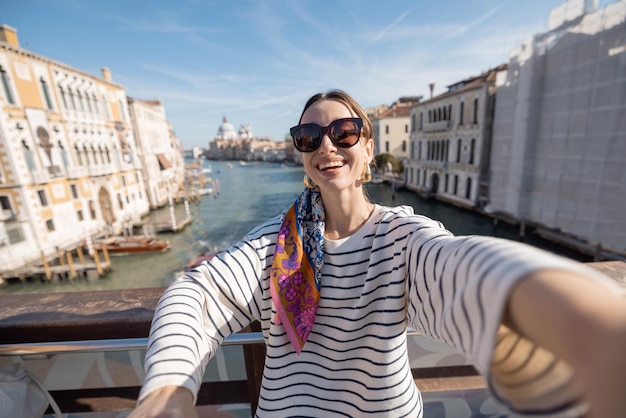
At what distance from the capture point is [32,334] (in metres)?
1.27

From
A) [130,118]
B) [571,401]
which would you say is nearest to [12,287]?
[130,118]

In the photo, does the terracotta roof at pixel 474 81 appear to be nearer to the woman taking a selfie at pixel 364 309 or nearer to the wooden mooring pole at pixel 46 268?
the woman taking a selfie at pixel 364 309

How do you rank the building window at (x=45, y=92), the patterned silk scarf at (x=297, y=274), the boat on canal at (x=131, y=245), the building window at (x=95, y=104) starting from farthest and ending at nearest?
the building window at (x=95, y=104), the boat on canal at (x=131, y=245), the building window at (x=45, y=92), the patterned silk scarf at (x=297, y=274)

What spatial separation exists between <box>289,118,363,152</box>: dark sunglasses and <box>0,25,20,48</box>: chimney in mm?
18562

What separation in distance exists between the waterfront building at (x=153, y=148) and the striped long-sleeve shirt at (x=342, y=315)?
2464 cm

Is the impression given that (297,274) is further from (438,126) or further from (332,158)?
(438,126)

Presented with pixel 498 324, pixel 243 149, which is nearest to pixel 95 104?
pixel 498 324

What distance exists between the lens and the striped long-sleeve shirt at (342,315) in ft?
2.04

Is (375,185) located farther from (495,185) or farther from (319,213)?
(319,213)

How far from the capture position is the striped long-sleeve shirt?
0.62 m

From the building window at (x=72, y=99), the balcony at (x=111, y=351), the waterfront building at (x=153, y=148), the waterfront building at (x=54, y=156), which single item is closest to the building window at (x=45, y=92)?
the waterfront building at (x=54, y=156)

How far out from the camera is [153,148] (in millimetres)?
25578

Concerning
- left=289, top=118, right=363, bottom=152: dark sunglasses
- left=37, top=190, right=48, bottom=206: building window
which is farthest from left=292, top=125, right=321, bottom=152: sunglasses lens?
left=37, top=190, right=48, bottom=206: building window

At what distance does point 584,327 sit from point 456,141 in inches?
861
